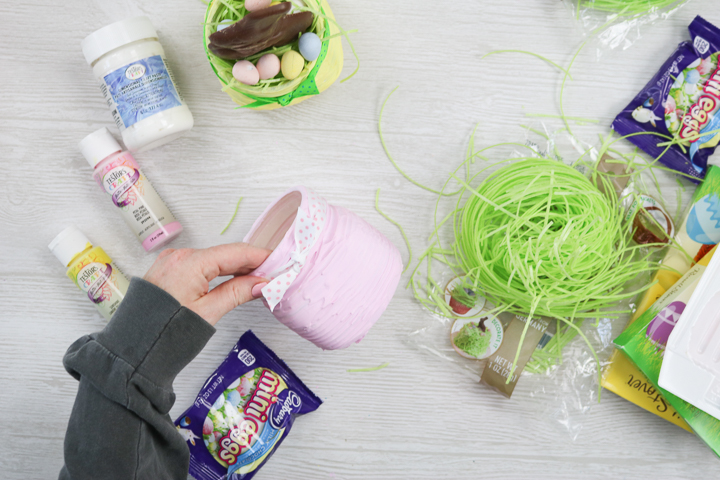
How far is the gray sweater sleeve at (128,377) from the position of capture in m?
0.49

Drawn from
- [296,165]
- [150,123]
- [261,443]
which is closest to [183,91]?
[150,123]

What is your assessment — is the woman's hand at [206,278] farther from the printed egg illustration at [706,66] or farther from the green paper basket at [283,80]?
the printed egg illustration at [706,66]

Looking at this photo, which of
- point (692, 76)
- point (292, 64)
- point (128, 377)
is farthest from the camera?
point (692, 76)

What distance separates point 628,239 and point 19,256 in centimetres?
101

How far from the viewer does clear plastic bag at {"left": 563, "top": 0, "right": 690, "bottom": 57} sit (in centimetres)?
71

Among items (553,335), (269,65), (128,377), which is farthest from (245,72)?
(553,335)

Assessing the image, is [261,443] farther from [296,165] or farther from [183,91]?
[183,91]

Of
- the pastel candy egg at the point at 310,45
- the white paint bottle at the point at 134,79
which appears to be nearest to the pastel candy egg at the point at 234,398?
the white paint bottle at the point at 134,79

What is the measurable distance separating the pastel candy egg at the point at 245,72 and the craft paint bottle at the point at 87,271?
1.22 ft

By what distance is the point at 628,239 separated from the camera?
2.34 ft

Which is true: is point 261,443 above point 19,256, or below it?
below

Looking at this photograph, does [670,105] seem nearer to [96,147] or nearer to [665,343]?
[665,343]

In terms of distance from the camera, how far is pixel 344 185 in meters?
0.74

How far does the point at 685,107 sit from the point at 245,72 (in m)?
0.67
